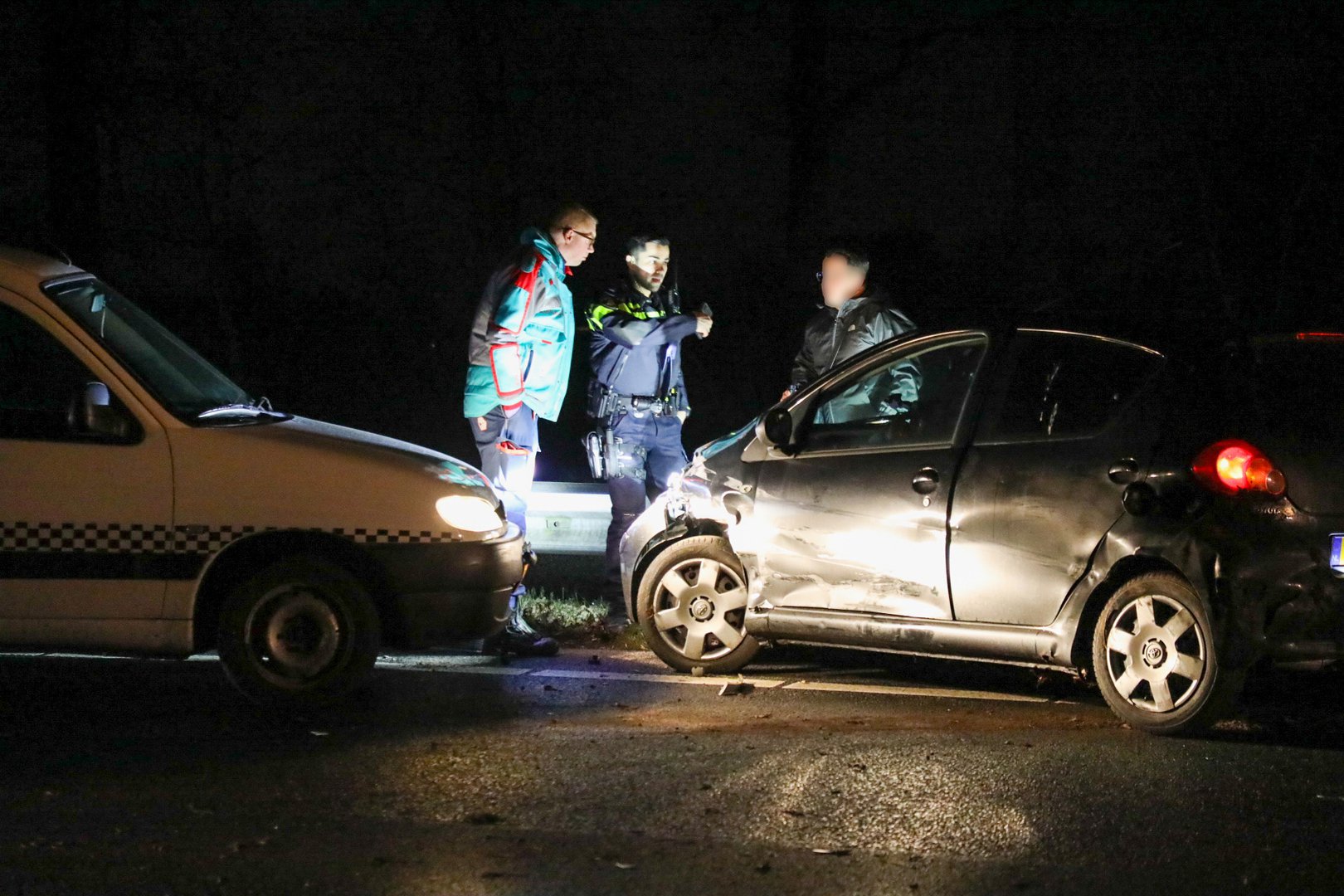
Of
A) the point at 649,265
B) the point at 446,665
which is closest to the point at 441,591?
the point at 446,665

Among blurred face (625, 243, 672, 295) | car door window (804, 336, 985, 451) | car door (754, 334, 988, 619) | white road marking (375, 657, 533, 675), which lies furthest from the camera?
blurred face (625, 243, 672, 295)

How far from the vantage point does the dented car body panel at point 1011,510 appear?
234 inches

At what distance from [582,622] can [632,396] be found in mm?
1330

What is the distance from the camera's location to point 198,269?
22.7m

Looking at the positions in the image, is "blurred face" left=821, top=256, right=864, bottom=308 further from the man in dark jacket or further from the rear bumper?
the rear bumper

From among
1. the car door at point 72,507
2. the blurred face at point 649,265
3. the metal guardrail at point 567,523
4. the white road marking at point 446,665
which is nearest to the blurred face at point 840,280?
the blurred face at point 649,265

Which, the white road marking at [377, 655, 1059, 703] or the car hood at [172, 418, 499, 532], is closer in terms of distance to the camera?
the car hood at [172, 418, 499, 532]

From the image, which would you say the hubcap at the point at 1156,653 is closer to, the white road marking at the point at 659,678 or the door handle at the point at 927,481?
the door handle at the point at 927,481

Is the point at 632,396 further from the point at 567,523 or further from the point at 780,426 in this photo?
the point at 780,426

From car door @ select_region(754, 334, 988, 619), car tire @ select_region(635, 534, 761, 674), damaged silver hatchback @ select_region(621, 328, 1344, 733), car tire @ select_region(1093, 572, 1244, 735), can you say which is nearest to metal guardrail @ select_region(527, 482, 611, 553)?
damaged silver hatchback @ select_region(621, 328, 1344, 733)

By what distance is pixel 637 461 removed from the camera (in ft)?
30.2

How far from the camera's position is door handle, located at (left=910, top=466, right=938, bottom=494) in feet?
21.9

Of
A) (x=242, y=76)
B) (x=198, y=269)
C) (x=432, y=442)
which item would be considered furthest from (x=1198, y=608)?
(x=198, y=269)

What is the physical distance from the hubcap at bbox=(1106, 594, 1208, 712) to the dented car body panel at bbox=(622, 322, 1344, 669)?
5.3 inches
